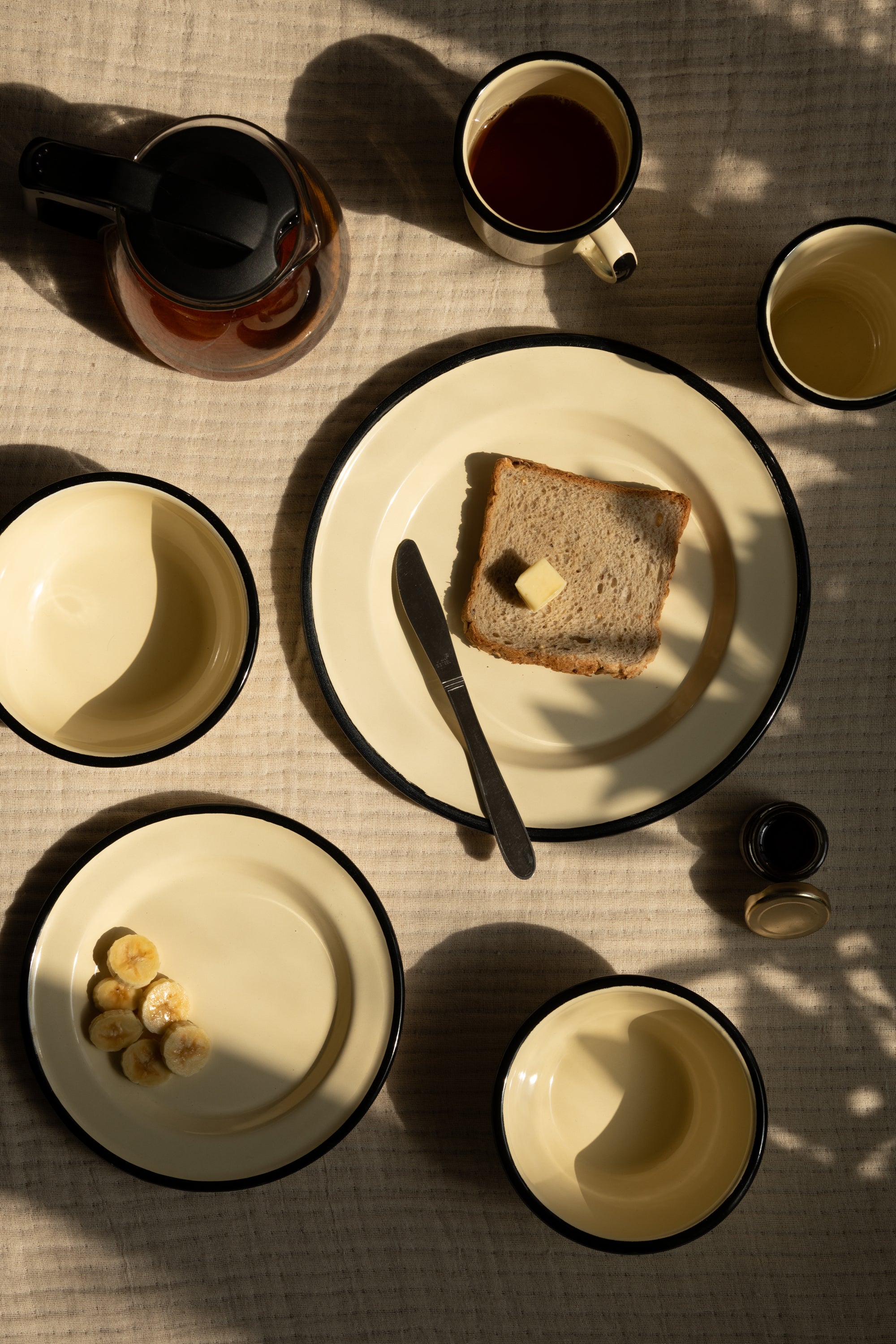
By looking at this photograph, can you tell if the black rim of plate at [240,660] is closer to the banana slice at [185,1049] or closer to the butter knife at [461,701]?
the butter knife at [461,701]

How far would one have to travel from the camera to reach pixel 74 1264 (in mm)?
882

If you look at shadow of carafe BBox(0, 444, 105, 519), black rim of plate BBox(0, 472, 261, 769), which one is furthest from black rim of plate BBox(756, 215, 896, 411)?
shadow of carafe BBox(0, 444, 105, 519)

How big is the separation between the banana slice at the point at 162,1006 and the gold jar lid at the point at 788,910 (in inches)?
23.2

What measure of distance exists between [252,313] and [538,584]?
0.36 meters

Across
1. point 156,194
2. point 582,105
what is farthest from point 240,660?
point 582,105

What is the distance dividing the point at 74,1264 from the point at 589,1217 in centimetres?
54

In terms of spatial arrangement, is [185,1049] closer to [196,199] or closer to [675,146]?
[196,199]

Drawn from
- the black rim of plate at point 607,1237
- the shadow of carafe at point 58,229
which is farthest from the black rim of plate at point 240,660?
the black rim of plate at point 607,1237

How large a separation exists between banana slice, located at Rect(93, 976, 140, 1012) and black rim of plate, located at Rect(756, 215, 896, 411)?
0.87 meters

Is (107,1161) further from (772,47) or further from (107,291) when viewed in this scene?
(772,47)

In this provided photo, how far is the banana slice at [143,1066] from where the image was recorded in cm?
84

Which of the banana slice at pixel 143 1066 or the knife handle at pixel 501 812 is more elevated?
the knife handle at pixel 501 812

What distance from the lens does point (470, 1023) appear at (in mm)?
892

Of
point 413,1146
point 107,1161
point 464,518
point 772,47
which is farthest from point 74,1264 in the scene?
point 772,47
